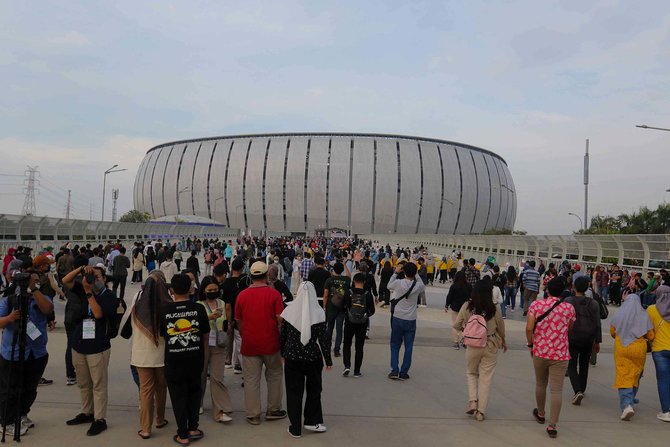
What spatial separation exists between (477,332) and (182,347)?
9.83ft

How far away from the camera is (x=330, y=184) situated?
111 metres

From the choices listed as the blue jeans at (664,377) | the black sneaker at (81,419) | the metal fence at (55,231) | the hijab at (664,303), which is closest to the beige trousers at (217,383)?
the black sneaker at (81,419)

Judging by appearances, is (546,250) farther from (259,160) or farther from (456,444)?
Result: (259,160)

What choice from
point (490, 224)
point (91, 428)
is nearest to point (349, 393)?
point (91, 428)

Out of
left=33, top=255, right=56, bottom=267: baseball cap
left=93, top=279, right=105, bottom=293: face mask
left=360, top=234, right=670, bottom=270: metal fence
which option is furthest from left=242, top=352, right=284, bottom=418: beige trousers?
left=360, top=234, right=670, bottom=270: metal fence

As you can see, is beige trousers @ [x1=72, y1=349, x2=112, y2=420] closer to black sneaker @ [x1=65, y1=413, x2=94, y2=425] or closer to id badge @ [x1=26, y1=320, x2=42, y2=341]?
black sneaker @ [x1=65, y1=413, x2=94, y2=425]

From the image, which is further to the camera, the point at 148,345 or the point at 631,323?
the point at 631,323

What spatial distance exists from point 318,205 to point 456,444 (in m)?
106

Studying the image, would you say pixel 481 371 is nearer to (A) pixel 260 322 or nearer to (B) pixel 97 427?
(A) pixel 260 322

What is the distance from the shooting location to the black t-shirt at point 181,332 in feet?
15.5

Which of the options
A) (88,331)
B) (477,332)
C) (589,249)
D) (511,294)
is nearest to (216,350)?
(88,331)

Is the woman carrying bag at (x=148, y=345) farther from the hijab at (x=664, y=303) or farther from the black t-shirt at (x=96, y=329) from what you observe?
the hijab at (x=664, y=303)

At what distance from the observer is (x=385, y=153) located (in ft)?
372

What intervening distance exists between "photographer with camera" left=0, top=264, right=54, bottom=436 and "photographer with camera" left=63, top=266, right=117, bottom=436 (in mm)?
307
